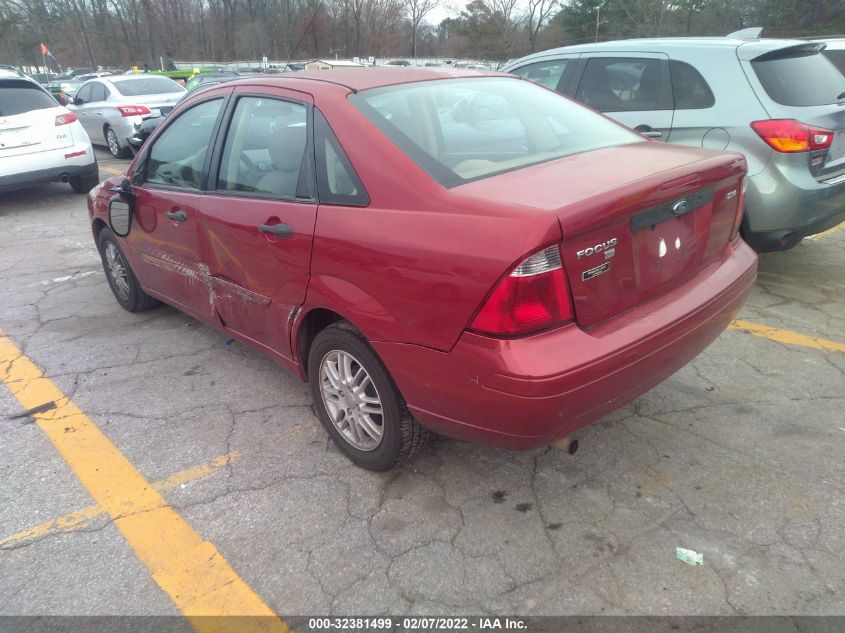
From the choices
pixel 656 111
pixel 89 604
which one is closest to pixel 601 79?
pixel 656 111

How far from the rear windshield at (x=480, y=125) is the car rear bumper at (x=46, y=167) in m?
7.26

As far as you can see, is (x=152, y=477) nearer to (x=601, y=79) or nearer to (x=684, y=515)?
(x=684, y=515)

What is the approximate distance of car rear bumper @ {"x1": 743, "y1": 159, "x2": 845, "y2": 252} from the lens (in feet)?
13.5

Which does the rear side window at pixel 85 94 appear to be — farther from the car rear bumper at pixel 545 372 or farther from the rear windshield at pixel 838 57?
the car rear bumper at pixel 545 372

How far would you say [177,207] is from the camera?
3.34 metres

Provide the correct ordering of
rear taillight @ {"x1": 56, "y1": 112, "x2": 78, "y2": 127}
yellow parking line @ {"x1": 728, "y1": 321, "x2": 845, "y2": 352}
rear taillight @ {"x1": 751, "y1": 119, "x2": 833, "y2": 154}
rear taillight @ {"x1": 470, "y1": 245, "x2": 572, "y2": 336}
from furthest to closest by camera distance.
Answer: rear taillight @ {"x1": 56, "y1": 112, "x2": 78, "y2": 127} < rear taillight @ {"x1": 751, "y1": 119, "x2": 833, "y2": 154} < yellow parking line @ {"x1": 728, "y1": 321, "x2": 845, "y2": 352} < rear taillight @ {"x1": 470, "y1": 245, "x2": 572, "y2": 336}

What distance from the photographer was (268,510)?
99.6 inches

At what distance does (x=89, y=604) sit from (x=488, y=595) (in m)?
1.38

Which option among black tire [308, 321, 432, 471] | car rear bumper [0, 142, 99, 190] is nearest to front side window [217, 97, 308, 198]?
black tire [308, 321, 432, 471]

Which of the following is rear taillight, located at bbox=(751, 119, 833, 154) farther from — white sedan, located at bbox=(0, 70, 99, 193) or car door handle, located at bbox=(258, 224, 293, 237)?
white sedan, located at bbox=(0, 70, 99, 193)

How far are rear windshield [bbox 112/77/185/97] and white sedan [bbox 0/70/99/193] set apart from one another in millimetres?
3680

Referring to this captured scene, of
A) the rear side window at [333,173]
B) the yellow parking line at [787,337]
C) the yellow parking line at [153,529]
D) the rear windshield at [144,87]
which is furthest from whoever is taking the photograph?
the rear windshield at [144,87]

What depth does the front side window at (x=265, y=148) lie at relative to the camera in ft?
8.75

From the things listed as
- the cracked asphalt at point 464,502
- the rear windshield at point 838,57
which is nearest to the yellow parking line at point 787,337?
the cracked asphalt at point 464,502
